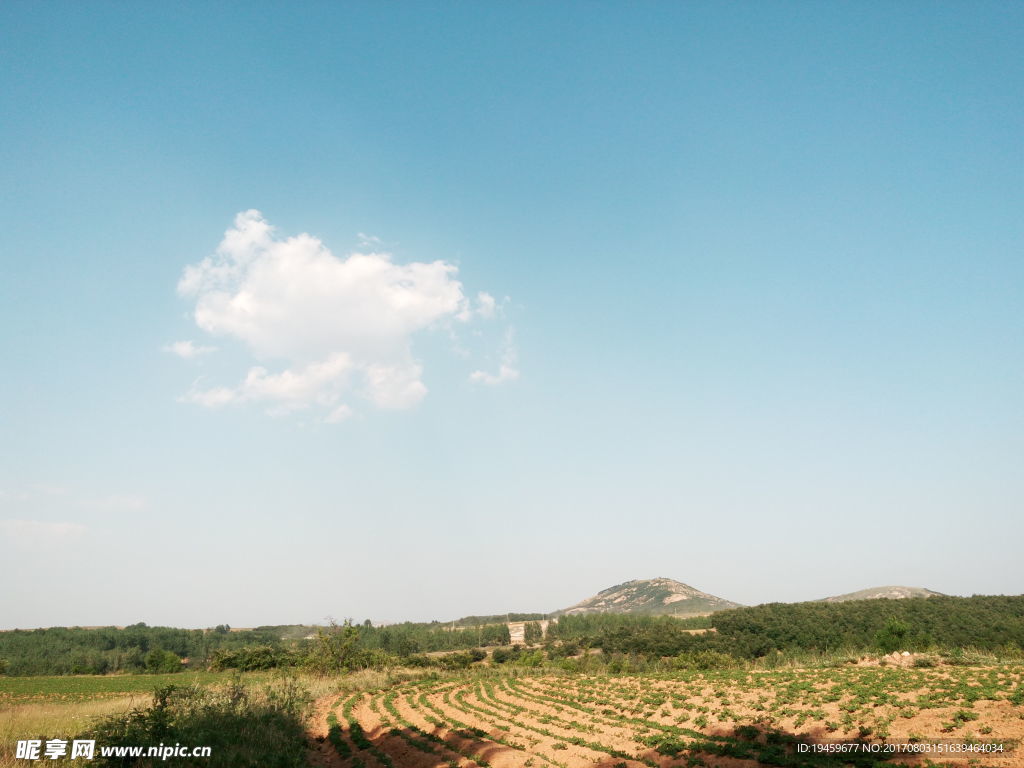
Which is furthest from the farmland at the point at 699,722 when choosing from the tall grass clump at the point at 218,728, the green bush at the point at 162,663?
the green bush at the point at 162,663

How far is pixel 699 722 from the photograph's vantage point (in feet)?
77.4

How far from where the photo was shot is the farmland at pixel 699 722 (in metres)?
18.0

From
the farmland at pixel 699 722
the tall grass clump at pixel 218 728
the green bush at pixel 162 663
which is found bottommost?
the green bush at pixel 162 663

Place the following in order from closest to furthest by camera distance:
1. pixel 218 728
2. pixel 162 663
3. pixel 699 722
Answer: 1. pixel 218 728
2. pixel 699 722
3. pixel 162 663

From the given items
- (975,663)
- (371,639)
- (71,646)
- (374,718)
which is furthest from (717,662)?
(71,646)

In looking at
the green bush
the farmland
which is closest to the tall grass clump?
the farmland

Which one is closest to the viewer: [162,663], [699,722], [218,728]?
[218,728]

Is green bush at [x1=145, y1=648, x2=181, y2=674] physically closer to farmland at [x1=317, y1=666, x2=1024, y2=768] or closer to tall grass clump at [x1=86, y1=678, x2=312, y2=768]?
farmland at [x1=317, y1=666, x2=1024, y2=768]

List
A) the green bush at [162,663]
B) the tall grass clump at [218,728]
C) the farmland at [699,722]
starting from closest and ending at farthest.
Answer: the tall grass clump at [218,728]
the farmland at [699,722]
the green bush at [162,663]

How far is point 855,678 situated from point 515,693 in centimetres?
2407

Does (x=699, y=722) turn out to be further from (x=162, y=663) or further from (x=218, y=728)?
(x=162, y=663)

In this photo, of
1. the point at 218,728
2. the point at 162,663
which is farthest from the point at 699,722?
the point at 162,663

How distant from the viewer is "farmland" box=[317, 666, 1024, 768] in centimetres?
1803

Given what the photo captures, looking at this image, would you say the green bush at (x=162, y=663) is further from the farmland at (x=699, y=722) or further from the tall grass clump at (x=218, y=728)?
the tall grass clump at (x=218, y=728)
